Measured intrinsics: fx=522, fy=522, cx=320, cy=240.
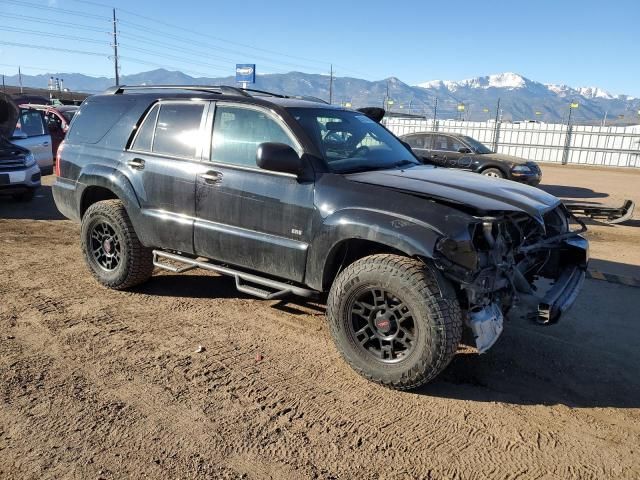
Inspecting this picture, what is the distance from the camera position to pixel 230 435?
2922mm

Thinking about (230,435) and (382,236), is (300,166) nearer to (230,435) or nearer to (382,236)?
(382,236)

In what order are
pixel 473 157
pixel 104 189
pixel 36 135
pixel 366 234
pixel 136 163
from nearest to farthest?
pixel 366 234 → pixel 136 163 → pixel 104 189 → pixel 36 135 → pixel 473 157

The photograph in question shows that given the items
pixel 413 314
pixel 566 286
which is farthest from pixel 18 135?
pixel 566 286

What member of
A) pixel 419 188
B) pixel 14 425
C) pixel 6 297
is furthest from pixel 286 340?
pixel 6 297

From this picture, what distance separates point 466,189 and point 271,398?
196 centimetres

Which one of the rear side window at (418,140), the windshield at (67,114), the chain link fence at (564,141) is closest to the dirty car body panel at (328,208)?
the rear side window at (418,140)

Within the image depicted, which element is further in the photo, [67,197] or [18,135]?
[18,135]

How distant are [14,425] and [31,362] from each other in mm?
817

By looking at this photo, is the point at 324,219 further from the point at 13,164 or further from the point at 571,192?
the point at 571,192

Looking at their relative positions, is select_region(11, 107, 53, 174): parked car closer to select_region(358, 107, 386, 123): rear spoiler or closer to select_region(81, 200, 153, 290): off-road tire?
select_region(81, 200, 153, 290): off-road tire

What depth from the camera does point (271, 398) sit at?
130 inches

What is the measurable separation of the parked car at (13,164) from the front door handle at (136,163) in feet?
19.0

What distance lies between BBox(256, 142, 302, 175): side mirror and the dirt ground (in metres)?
1.39

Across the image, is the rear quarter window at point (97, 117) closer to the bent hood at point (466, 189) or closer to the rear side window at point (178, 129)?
the rear side window at point (178, 129)
